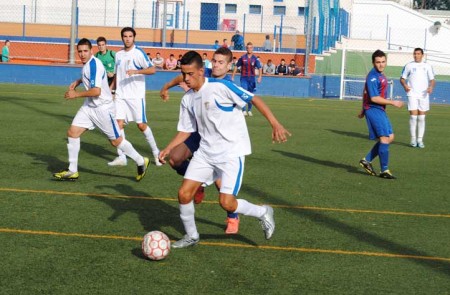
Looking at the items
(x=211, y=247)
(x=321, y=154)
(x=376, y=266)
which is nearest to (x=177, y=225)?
(x=211, y=247)

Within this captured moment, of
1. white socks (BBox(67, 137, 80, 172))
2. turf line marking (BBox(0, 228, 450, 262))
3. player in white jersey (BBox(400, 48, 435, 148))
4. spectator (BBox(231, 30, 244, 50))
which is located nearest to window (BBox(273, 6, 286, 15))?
spectator (BBox(231, 30, 244, 50))

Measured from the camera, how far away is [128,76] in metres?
13.2

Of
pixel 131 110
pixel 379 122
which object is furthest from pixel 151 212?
pixel 379 122

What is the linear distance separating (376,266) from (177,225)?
228cm

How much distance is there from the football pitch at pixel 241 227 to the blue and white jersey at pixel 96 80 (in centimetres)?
108

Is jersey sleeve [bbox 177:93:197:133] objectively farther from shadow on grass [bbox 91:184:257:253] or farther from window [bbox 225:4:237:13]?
window [bbox 225:4:237:13]

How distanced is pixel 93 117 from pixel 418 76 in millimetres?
9289

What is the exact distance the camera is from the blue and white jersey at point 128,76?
13.1 meters

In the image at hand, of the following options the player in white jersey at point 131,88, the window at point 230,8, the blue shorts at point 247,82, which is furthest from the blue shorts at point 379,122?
the window at point 230,8

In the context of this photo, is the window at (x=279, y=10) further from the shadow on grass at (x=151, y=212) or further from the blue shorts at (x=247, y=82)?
the shadow on grass at (x=151, y=212)

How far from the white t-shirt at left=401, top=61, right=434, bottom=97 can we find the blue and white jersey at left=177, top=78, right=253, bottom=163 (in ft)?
37.3

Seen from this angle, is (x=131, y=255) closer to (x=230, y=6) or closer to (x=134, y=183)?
(x=134, y=183)

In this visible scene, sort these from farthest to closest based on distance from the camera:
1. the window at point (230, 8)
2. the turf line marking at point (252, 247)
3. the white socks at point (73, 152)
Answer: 1. the window at point (230, 8)
2. the white socks at point (73, 152)
3. the turf line marking at point (252, 247)

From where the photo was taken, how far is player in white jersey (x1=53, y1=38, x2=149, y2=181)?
1112cm
